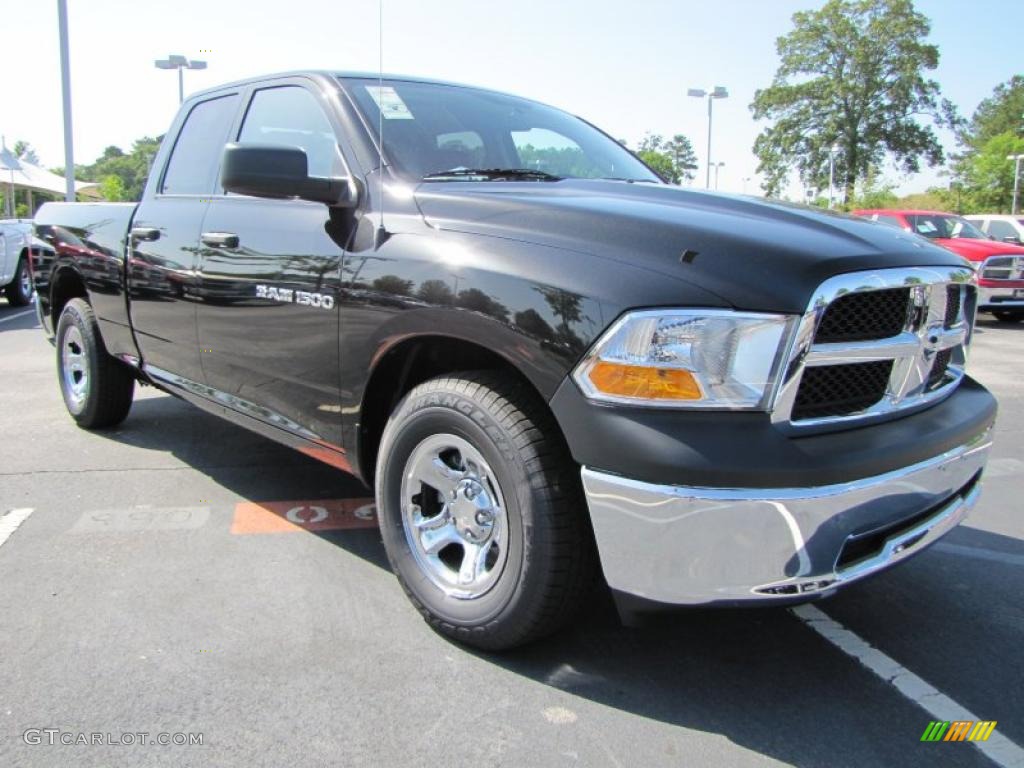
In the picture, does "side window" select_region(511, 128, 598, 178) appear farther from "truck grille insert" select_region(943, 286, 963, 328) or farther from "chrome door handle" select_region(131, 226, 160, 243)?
"chrome door handle" select_region(131, 226, 160, 243)

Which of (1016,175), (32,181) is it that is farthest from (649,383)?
(1016,175)

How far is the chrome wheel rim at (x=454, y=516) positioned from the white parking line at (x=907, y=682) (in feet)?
3.89

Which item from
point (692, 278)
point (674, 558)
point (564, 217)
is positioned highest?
point (564, 217)

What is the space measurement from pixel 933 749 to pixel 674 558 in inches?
34.9

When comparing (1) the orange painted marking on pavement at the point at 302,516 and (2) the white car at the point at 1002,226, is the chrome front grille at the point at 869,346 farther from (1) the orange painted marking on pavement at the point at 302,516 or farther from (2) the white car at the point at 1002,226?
(2) the white car at the point at 1002,226

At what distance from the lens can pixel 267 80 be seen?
3605 millimetres

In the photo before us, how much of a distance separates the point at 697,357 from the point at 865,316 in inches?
21.1

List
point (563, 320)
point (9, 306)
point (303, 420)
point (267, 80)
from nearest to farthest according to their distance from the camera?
point (563, 320), point (303, 420), point (267, 80), point (9, 306)

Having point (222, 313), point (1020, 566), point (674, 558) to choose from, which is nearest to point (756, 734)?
point (674, 558)

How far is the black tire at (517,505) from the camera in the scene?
2227 millimetres

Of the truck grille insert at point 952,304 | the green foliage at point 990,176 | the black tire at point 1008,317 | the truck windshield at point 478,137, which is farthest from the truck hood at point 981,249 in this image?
the green foliage at point 990,176

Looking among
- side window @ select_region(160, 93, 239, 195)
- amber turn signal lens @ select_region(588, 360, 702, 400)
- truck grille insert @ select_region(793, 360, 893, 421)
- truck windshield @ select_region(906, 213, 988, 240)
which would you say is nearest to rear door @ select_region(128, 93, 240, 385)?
side window @ select_region(160, 93, 239, 195)

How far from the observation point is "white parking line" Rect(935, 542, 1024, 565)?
→ 341cm

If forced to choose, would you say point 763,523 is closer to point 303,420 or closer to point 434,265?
point 434,265
